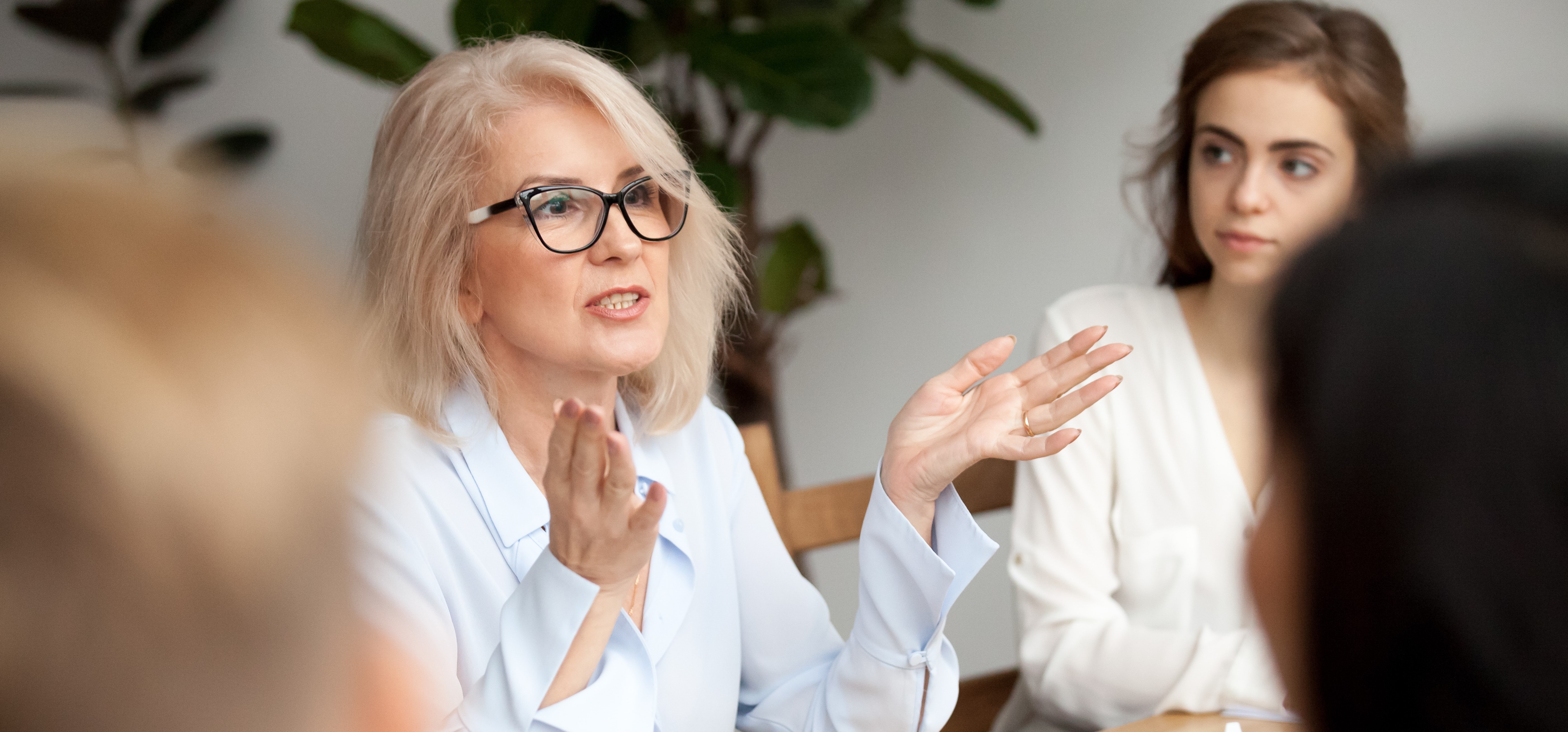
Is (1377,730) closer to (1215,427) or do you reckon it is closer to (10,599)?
(10,599)

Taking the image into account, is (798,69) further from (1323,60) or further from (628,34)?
(1323,60)

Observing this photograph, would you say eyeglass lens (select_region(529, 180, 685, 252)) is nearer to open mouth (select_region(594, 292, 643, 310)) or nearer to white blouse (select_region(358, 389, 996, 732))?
open mouth (select_region(594, 292, 643, 310))

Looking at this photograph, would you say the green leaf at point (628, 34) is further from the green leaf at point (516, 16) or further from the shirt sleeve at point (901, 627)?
the shirt sleeve at point (901, 627)

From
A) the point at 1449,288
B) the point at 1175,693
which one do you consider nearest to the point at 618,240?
the point at 1175,693

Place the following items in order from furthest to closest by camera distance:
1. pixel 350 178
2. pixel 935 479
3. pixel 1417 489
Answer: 1. pixel 350 178
2. pixel 935 479
3. pixel 1417 489

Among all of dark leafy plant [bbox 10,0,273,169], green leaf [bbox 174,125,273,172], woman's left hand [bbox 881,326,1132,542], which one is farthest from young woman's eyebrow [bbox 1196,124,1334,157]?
green leaf [bbox 174,125,273,172]

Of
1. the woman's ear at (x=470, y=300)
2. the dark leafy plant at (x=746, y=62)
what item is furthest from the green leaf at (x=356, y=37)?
the woman's ear at (x=470, y=300)

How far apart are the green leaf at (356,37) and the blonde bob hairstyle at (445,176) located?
662 millimetres

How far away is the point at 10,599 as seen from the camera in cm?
33

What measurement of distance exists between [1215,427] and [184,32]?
7.87 ft

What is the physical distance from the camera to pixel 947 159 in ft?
9.90

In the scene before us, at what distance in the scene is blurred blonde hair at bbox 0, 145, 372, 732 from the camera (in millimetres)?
334

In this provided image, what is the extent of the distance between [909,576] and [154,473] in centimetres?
93

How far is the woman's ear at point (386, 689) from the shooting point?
0.42 meters
